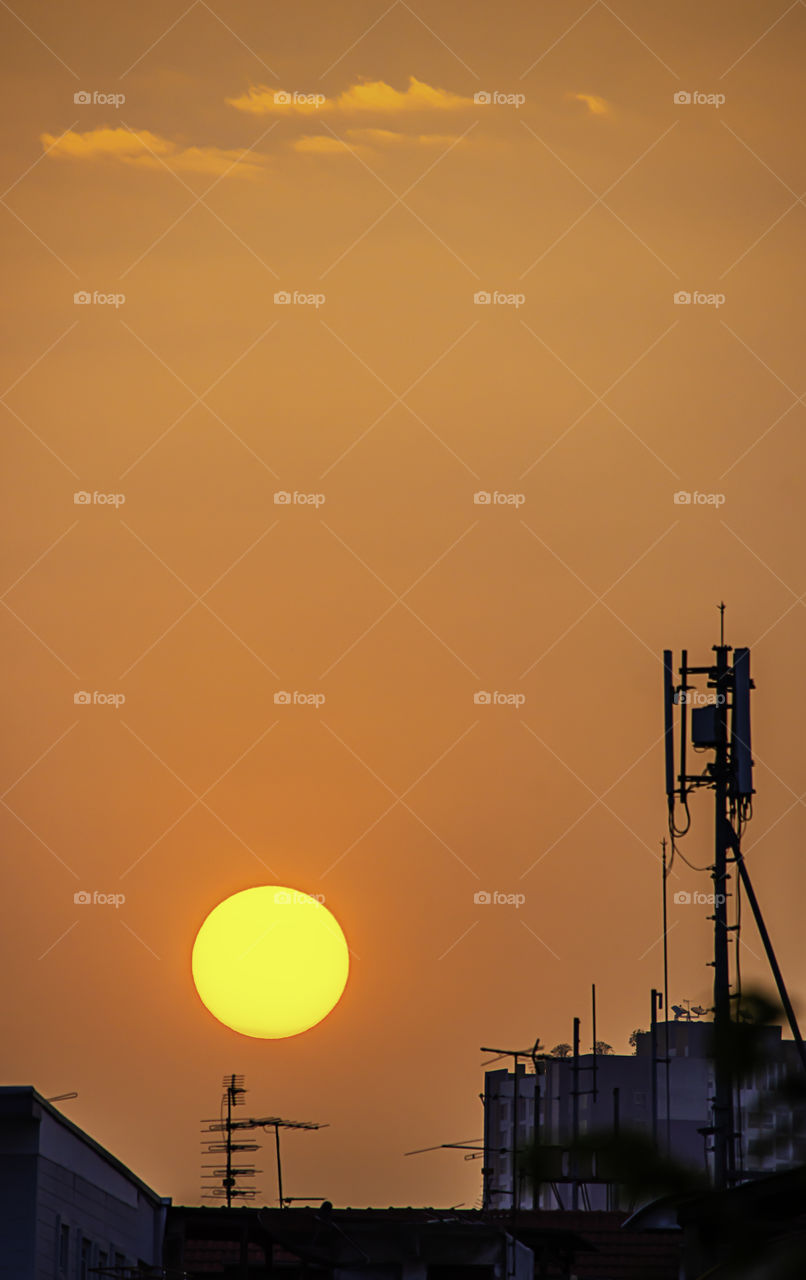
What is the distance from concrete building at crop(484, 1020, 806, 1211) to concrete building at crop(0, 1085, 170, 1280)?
6.90m

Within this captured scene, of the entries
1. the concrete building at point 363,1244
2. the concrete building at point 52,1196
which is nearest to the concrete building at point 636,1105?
the concrete building at point 363,1244

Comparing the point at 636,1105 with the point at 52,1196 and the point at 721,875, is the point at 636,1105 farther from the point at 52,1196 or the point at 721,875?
the point at 52,1196

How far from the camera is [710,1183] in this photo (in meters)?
5.28

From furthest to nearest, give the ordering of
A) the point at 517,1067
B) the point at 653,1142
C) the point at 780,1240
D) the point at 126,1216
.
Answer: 1. the point at 517,1067
2. the point at 126,1216
3. the point at 653,1142
4. the point at 780,1240

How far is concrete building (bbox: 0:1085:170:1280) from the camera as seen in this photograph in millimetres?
20984

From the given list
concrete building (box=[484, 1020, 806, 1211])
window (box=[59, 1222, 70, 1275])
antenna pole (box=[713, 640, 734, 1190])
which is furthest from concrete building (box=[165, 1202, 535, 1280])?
window (box=[59, 1222, 70, 1275])

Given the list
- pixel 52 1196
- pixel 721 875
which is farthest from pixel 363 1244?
pixel 52 1196

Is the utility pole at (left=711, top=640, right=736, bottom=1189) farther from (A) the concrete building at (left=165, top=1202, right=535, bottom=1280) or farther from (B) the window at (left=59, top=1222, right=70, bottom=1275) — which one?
(B) the window at (left=59, top=1222, right=70, bottom=1275)

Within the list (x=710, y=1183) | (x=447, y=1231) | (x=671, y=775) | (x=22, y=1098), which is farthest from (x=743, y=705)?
(x=710, y=1183)

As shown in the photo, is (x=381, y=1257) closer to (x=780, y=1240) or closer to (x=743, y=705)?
(x=743, y=705)

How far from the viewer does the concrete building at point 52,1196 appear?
68.8ft

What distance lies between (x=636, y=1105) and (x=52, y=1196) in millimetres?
100263

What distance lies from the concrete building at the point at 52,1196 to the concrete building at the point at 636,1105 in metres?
6.90

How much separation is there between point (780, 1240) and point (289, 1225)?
31.3m
